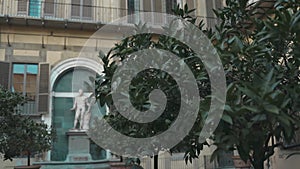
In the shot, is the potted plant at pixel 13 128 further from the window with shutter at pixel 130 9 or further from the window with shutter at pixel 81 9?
the window with shutter at pixel 130 9

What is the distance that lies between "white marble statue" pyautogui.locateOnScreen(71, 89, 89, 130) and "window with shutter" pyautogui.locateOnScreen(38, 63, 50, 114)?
1013mm

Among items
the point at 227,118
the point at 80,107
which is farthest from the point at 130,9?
the point at 227,118

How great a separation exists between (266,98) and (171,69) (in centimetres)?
143

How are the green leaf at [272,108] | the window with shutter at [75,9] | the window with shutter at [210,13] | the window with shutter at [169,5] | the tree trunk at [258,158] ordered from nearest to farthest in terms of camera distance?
the green leaf at [272,108]
the tree trunk at [258,158]
the window with shutter at [75,9]
the window with shutter at [210,13]
the window with shutter at [169,5]

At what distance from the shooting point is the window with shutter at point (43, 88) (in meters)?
12.6

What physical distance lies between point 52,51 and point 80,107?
2428 mm

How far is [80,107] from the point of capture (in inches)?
510

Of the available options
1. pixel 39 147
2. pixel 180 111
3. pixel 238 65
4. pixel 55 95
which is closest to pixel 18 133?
pixel 39 147

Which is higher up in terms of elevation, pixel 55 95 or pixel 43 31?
pixel 43 31

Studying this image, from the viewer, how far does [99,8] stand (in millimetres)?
14172

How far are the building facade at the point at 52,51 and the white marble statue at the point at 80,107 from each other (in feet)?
1.14

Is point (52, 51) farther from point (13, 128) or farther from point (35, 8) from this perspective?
point (13, 128)

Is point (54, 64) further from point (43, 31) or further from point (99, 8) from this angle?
point (99, 8)

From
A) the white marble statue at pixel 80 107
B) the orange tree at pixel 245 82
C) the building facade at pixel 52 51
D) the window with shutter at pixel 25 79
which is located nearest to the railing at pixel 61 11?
the building facade at pixel 52 51
